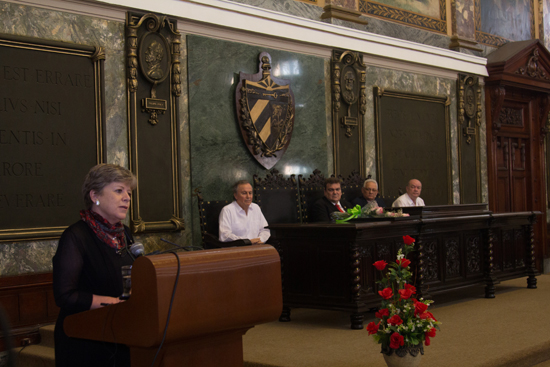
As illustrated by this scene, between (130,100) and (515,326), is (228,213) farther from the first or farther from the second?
(515,326)

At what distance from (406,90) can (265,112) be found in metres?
2.77

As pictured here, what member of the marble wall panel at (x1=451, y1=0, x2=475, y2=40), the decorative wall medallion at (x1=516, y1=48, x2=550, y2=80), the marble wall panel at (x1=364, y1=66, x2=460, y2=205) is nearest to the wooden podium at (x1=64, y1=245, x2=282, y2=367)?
the marble wall panel at (x1=364, y1=66, x2=460, y2=205)

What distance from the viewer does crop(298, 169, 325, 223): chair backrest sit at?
6746mm

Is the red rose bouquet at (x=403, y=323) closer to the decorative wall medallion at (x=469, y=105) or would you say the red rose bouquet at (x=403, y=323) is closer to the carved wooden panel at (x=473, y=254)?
the carved wooden panel at (x=473, y=254)

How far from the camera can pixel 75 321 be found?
2447 mm

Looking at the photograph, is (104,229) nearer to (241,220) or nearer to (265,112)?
(241,220)

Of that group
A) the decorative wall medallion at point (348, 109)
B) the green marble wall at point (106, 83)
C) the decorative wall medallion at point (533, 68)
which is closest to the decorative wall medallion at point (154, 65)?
the green marble wall at point (106, 83)

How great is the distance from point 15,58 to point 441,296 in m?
4.87

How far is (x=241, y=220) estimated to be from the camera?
5891 mm

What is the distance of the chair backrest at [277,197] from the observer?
21.2ft

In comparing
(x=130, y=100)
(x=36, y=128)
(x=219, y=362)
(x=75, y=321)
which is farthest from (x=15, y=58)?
(x=219, y=362)

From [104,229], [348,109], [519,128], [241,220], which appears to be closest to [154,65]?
[241,220]

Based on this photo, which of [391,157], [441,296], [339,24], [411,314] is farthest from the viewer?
[391,157]

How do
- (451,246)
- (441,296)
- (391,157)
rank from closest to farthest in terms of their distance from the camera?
(451,246), (441,296), (391,157)
